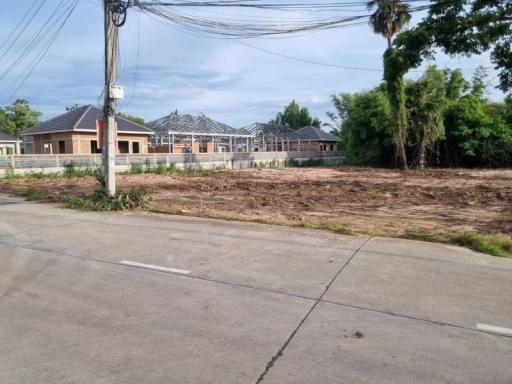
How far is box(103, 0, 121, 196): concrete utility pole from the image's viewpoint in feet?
41.5

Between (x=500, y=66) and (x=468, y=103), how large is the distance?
24.4 metres

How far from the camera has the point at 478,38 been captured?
13547 mm

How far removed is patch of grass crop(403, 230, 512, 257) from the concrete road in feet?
1.31

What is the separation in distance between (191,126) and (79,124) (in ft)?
45.3

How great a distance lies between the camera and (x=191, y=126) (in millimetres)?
48062

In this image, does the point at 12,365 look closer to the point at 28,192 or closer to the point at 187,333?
the point at 187,333

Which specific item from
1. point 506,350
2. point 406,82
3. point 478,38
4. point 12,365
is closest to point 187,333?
point 12,365

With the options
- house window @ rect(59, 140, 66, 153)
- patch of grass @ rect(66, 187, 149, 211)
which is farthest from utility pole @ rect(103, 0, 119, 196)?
house window @ rect(59, 140, 66, 153)

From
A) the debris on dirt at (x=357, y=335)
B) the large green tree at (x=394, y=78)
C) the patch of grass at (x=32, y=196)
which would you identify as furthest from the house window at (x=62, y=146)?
the debris on dirt at (x=357, y=335)

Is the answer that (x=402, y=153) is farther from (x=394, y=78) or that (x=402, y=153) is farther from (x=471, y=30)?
(x=471, y=30)

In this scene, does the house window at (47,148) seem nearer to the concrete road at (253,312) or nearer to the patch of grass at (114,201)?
the patch of grass at (114,201)

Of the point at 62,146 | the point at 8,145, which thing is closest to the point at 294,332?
the point at 62,146

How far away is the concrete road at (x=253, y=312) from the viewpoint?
342 centimetres

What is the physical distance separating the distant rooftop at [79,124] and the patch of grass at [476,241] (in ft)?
110
